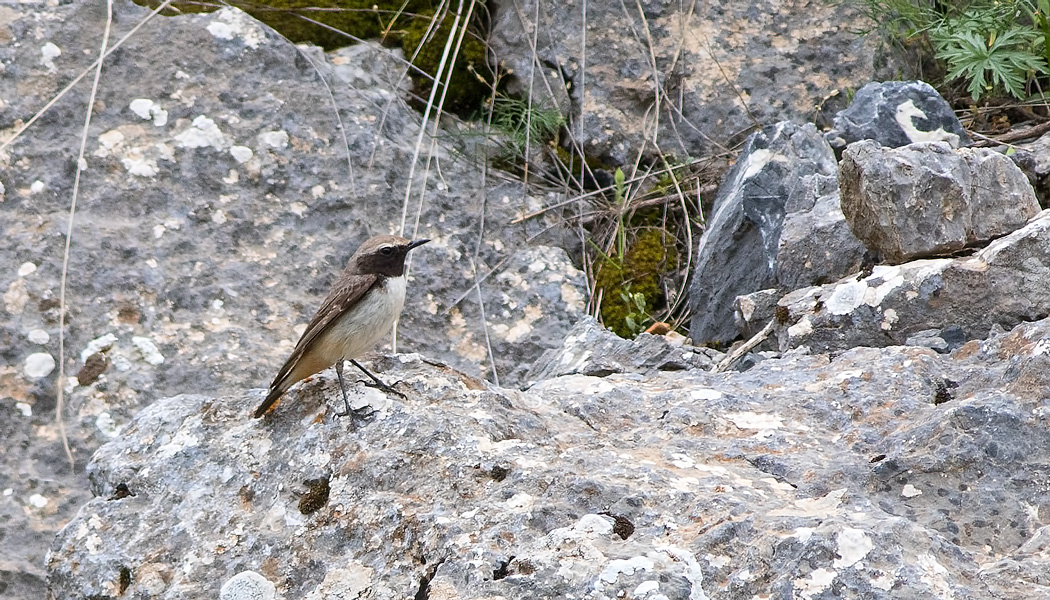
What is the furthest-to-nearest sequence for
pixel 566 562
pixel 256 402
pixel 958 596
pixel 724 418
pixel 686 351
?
pixel 686 351 → pixel 256 402 → pixel 724 418 → pixel 566 562 → pixel 958 596

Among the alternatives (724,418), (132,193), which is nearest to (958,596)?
(724,418)

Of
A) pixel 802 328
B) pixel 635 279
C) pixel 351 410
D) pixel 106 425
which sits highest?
pixel 802 328

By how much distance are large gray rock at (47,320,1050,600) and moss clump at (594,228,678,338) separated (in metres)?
1.93

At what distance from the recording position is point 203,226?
5.59 metres

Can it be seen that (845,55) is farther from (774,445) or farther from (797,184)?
(774,445)

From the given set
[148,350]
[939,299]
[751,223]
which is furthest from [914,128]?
[148,350]

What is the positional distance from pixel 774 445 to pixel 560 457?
71cm

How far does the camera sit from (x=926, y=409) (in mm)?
3451

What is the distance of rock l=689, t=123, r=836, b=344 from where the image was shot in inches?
→ 218

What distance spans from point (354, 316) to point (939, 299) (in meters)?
2.48

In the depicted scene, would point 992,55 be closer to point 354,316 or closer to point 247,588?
point 354,316

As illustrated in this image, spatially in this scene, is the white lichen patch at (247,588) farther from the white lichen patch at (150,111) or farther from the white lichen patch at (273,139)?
the white lichen patch at (150,111)

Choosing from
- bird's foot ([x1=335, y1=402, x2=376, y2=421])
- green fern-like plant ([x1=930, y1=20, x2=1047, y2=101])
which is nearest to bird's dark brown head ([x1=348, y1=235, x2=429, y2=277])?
bird's foot ([x1=335, y1=402, x2=376, y2=421])

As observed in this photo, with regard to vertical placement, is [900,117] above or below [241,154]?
above
